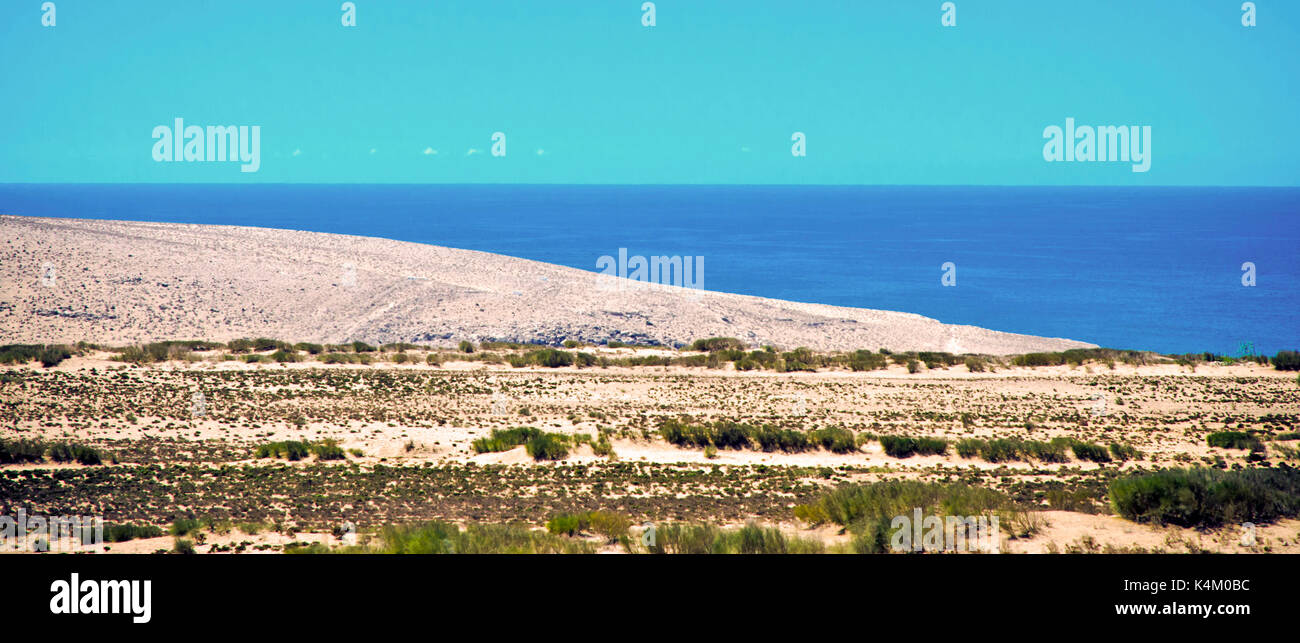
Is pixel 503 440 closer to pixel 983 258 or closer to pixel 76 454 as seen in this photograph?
pixel 76 454

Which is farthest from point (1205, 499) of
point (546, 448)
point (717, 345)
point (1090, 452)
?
point (717, 345)

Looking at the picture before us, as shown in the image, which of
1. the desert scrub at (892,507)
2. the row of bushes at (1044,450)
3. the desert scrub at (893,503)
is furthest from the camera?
the row of bushes at (1044,450)

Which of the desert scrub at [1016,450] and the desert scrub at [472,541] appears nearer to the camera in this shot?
the desert scrub at [472,541]

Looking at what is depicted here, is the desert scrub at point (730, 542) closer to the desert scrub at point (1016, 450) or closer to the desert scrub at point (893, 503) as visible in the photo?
the desert scrub at point (893, 503)

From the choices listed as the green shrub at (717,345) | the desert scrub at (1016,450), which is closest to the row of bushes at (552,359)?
the green shrub at (717,345)

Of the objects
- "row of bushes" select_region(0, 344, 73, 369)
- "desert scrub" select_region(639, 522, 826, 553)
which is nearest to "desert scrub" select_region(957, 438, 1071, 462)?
"desert scrub" select_region(639, 522, 826, 553)

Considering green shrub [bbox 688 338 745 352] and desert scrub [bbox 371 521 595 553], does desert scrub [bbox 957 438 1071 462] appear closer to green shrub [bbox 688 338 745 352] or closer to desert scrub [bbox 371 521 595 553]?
desert scrub [bbox 371 521 595 553]
